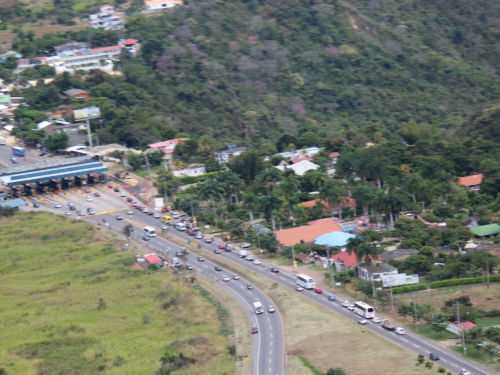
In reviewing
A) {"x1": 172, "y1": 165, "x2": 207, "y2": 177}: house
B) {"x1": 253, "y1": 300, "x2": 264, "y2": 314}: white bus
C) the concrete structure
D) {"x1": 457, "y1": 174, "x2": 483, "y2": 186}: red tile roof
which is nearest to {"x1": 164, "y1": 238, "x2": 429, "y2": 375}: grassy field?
{"x1": 253, "y1": 300, "x2": 264, "y2": 314}: white bus

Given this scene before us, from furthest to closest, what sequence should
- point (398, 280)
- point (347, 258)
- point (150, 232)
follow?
point (150, 232) < point (347, 258) < point (398, 280)

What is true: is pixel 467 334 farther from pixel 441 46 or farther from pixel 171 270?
pixel 441 46

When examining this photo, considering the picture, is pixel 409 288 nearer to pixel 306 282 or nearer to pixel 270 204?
pixel 306 282

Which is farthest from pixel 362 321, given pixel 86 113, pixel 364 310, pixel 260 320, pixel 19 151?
pixel 86 113

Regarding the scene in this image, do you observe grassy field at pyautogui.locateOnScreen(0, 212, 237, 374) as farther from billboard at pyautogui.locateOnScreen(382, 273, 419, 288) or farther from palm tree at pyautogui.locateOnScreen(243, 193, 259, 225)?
palm tree at pyautogui.locateOnScreen(243, 193, 259, 225)

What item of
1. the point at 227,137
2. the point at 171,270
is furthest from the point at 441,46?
the point at 171,270
